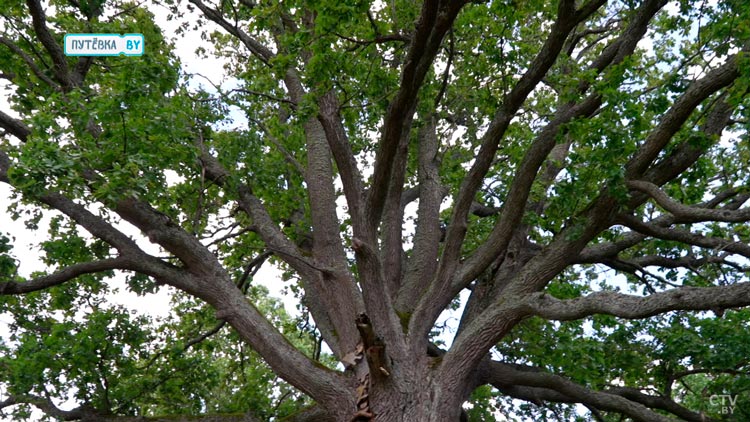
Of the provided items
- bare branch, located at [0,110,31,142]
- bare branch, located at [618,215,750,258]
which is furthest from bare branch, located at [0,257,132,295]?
bare branch, located at [618,215,750,258]

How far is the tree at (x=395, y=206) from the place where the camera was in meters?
6.05

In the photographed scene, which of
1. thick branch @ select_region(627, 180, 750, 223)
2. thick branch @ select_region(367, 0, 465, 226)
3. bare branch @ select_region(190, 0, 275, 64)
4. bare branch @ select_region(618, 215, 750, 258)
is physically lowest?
thick branch @ select_region(627, 180, 750, 223)

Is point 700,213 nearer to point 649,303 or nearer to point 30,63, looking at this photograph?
point 649,303

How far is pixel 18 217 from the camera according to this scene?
8820mm

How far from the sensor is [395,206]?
27.5ft

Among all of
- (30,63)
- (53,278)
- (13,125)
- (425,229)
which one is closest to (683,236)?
(425,229)

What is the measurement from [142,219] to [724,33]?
7.04 metres

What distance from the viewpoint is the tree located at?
605 centimetres

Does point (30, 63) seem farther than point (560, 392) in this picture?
No

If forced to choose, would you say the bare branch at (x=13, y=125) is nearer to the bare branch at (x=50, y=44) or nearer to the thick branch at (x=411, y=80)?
the bare branch at (x=50, y=44)

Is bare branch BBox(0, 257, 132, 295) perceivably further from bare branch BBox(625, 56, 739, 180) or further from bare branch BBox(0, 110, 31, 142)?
bare branch BBox(625, 56, 739, 180)

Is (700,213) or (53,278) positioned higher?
(700,213)

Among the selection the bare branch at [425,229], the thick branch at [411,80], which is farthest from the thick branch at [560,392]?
the thick branch at [411,80]

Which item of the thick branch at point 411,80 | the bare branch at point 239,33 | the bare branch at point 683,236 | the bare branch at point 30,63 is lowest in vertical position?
the bare branch at point 683,236
